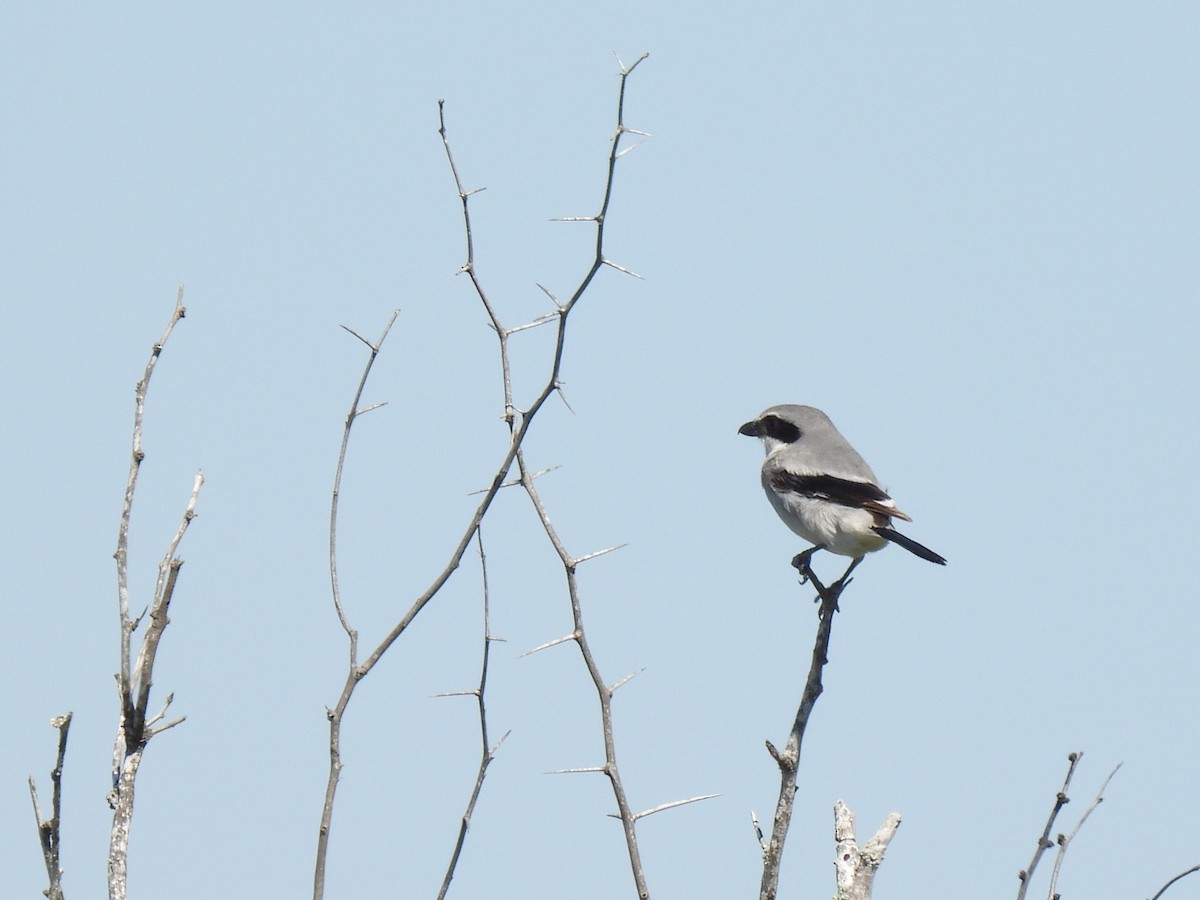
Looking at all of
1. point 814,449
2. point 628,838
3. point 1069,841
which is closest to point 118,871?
point 628,838

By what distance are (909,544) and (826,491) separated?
0.51m

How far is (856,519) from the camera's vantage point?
630cm

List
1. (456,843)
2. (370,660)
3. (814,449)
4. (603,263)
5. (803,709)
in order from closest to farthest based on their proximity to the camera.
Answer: (370,660) → (456,843) → (603,263) → (803,709) → (814,449)

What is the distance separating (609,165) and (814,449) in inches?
150

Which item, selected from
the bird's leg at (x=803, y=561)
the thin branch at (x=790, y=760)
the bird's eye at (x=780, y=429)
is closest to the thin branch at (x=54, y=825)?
the thin branch at (x=790, y=760)

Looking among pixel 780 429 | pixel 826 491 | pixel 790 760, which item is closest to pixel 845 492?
pixel 826 491

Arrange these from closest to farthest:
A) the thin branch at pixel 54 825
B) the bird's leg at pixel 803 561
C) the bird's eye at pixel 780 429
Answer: the thin branch at pixel 54 825
the bird's leg at pixel 803 561
the bird's eye at pixel 780 429

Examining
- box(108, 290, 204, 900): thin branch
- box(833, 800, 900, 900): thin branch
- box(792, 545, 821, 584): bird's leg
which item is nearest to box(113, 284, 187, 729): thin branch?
box(108, 290, 204, 900): thin branch

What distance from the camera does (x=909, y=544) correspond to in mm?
6129

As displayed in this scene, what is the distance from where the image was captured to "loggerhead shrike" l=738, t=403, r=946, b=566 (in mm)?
6297

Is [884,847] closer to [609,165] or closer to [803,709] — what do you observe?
[803,709]

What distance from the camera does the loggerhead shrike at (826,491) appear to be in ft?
20.7

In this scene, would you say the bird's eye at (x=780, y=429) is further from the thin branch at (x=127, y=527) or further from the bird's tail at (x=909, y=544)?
the thin branch at (x=127, y=527)

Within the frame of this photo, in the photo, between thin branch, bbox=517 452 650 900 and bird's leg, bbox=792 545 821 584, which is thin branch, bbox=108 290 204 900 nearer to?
thin branch, bbox=517 452 650 900
